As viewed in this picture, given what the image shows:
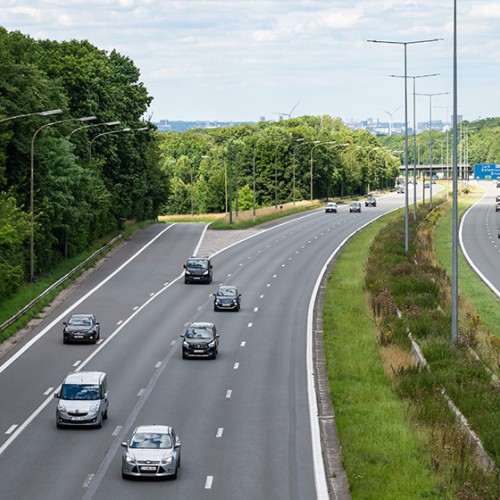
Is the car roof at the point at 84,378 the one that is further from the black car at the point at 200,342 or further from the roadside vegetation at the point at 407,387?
the black car at the point at 200,342

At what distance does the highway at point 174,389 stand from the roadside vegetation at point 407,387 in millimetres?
1671

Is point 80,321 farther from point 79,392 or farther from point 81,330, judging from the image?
point 79,392

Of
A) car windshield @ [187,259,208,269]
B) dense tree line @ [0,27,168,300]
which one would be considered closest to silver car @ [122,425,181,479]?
dense tree line @ [0,27,168,300]

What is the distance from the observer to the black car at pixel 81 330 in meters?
53.9

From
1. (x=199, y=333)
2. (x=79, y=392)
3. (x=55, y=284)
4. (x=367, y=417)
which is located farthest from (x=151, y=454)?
(x=55, y=284)

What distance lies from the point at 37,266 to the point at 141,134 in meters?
41.7

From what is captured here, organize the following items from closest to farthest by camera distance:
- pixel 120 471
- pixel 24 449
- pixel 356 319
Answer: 1. pixel 120 471
2. pixel 24 449
3. pixel 356 319

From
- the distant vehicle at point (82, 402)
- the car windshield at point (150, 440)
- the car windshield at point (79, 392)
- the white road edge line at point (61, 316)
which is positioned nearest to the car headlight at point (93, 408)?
the distant vehicle at point (82, 402)

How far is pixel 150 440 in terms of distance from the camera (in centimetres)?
3150

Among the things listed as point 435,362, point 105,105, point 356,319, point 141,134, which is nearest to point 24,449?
point 435,362

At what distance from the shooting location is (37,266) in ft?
238

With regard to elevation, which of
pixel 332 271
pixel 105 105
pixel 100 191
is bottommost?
pixel 332 271

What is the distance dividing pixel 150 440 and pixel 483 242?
8201 centimetres

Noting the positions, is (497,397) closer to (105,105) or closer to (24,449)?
(24,449)
